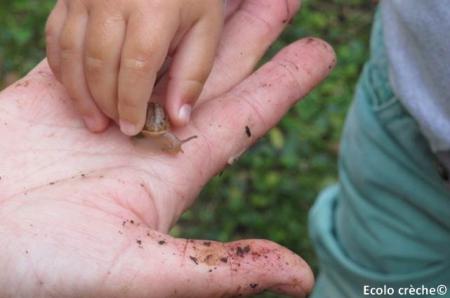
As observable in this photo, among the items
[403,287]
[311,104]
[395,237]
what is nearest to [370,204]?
[395,237]

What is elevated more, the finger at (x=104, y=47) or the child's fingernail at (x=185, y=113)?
the finger at (x=104, y=47)

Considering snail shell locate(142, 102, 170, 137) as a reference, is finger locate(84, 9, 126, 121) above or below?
above

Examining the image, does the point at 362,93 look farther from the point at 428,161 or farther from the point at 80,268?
the point at 80,268

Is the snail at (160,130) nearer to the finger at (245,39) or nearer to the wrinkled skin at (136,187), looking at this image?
the wrinkled skin at (136,187)

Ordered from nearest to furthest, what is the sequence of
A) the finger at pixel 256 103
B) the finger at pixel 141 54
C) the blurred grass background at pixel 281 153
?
the finger at pixel 141 54
the finger at pixel 256 103
the blurred grass background at pixel 281 153

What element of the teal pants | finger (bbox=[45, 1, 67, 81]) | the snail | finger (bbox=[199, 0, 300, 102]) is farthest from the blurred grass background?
finger (bbox=[45, 1, 67, 81])

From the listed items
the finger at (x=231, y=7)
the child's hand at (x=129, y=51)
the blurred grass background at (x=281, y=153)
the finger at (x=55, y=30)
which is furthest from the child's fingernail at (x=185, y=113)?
the blurred grass background at (x=281, y=153)

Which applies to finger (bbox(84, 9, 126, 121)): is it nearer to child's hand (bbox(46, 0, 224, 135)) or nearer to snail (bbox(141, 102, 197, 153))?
child's hand (bbox(46, 0, 224, 135))
